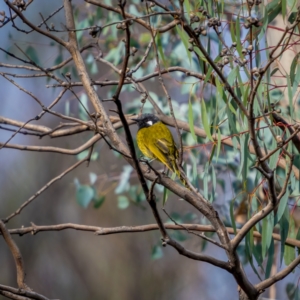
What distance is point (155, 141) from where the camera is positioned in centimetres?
320

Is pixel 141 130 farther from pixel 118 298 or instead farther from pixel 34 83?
pixel 118 298

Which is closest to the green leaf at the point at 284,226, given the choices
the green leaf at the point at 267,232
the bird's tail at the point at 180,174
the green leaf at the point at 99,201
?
the green leaf at the point at 267,232

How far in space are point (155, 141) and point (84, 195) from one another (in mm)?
1373

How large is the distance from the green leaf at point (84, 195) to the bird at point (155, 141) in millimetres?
1062

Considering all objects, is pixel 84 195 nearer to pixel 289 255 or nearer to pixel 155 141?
pixel 155 141

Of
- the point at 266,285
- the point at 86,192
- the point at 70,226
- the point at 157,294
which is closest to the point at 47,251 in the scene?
the point at 157,294

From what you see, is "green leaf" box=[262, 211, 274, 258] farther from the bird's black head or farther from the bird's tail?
the bird's black head

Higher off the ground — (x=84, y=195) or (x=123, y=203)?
(x=123, y=203)

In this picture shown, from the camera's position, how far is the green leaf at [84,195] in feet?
14.2

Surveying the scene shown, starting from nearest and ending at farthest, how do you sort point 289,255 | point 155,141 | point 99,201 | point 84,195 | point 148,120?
point 289,255
point 155,141
point 148,120
point 84,195
point 99,201

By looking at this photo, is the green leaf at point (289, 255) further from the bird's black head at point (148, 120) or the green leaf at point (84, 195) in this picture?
the green leaf at point (84, 195)

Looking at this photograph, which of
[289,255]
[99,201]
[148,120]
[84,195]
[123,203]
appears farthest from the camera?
[123,203]

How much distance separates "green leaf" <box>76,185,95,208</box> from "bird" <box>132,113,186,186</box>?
1062mm

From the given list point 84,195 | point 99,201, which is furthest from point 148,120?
point 99,201
